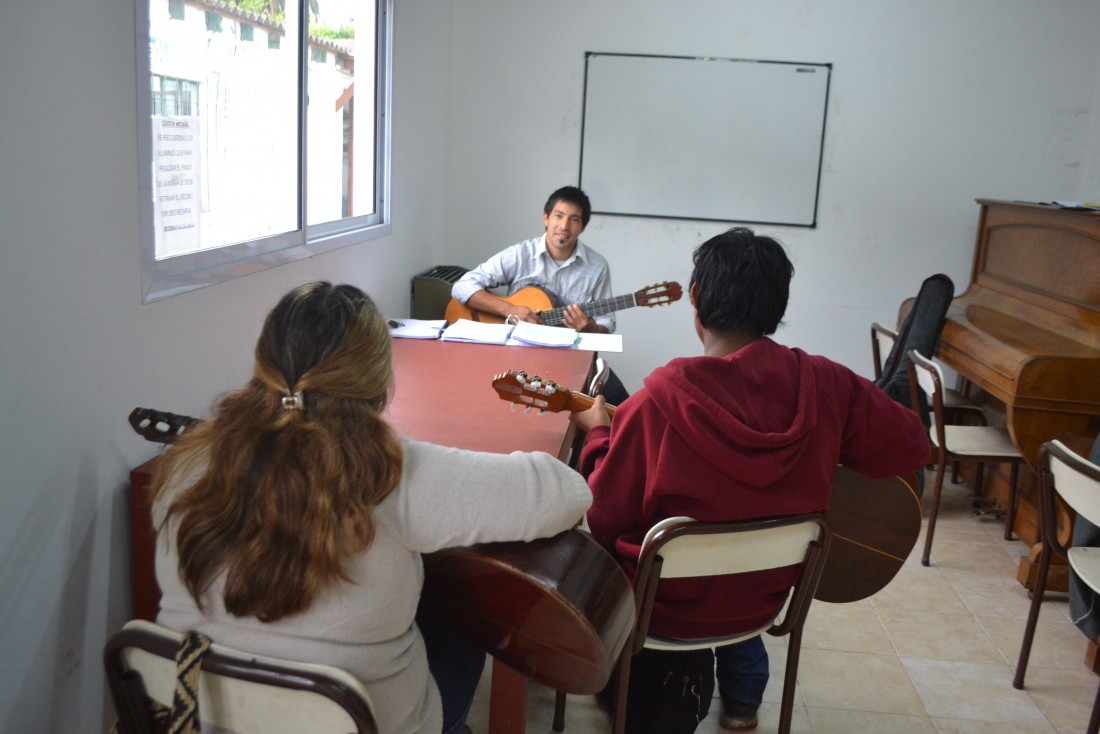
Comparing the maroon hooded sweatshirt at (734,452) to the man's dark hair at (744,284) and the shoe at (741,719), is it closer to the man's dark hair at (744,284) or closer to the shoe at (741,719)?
the man's dark hair at (744,284)

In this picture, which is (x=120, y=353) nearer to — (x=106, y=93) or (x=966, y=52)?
(x=106, y=93)

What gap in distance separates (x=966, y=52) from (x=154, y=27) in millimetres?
4129

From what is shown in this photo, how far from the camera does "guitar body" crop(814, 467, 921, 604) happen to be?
2113 millimetres

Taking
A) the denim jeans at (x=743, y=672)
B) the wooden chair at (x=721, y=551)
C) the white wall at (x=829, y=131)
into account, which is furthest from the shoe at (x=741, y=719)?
the white wall at (x=829, y=131)

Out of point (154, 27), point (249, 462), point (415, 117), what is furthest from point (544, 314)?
point (249, 462)

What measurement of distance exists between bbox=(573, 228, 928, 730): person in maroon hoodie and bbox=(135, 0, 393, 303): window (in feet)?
3.35

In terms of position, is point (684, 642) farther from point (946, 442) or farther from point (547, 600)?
point (946, 442)

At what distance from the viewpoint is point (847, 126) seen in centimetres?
482

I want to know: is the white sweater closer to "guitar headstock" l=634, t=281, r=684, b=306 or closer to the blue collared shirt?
"guitar headstock" l=634, t=281, r=684, b=306

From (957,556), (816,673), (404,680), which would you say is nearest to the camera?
(404,680)

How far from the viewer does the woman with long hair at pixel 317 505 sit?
3.94 feet

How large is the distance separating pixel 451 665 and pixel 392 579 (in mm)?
459

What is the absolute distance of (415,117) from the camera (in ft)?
13.8

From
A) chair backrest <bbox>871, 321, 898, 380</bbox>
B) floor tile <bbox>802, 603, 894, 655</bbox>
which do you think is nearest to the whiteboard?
chair backrest <bbox>871, 321, 898, 380</bbox>
